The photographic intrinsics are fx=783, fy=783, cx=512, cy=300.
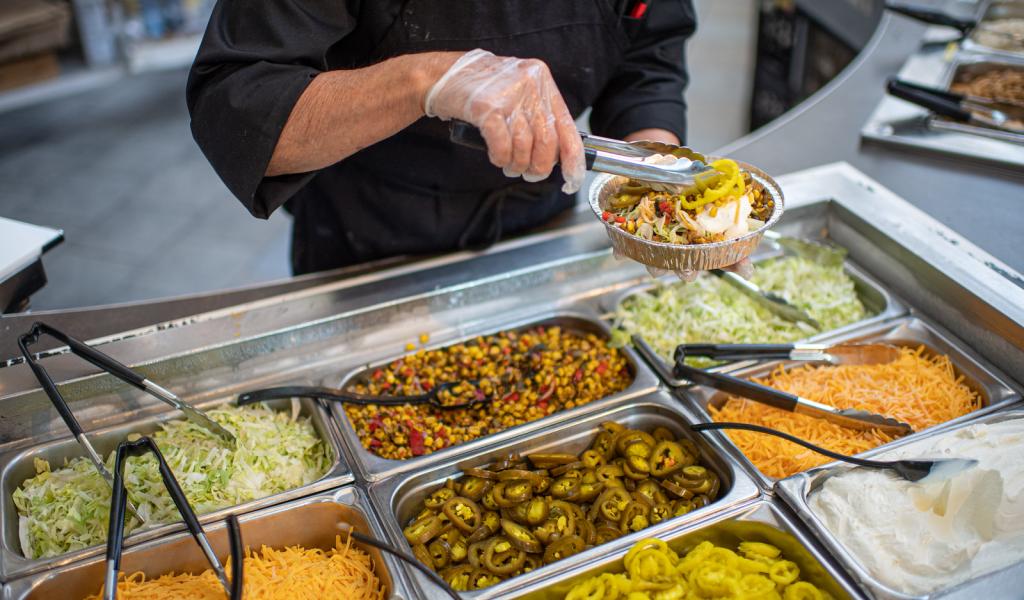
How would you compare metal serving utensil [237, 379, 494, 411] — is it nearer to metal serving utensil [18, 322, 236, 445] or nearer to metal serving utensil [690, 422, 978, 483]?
metal serving utensil [18, 322, 236, 445]

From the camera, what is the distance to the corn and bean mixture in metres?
1.94

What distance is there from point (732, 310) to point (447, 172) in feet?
3.09

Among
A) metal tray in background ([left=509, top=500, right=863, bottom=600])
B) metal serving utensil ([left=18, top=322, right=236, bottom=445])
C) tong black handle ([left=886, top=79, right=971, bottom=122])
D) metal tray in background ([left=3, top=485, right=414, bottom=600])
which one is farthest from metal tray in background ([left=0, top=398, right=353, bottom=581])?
tong black handle ([left=886, top=79, right=971, bottom=122])

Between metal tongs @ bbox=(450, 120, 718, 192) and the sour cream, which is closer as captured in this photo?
the sour cream

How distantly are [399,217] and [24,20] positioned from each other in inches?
181

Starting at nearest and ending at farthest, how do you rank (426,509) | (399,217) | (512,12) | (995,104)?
(426,509), (512,12), (399,217), (995,104)

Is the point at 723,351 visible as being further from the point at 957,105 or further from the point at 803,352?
the point at 957,105

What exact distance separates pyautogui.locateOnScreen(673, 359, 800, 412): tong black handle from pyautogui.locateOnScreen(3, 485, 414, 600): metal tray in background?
34.0 inches

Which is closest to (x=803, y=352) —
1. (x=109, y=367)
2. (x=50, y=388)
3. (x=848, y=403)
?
(x=848, y=403)

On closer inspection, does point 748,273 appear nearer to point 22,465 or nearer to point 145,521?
point 145,521

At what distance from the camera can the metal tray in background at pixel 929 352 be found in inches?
73.5

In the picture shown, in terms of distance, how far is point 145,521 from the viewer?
1.72 meters

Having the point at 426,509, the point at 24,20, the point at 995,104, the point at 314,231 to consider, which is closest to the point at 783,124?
the point at 995,104

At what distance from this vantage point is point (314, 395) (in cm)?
199
